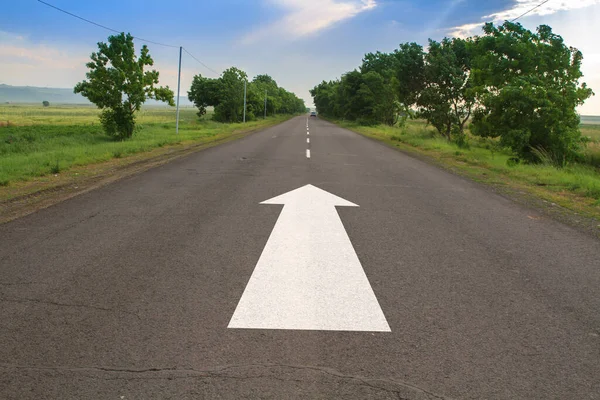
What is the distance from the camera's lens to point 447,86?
2597 centimetres

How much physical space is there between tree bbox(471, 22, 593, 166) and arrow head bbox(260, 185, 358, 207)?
33.6ft

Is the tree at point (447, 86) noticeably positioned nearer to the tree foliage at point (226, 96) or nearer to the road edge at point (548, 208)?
the road edge at point (548, 208)

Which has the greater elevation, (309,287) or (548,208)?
(548,208)

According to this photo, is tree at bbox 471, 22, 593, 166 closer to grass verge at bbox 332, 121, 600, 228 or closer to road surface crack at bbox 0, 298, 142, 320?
grass verge at bbox 332, 121, 600, 228

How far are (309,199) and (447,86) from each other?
20990mm

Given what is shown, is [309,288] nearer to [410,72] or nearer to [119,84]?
[119,84]

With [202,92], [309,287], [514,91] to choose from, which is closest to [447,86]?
[514,91]

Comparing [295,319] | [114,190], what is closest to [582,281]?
[295,319]

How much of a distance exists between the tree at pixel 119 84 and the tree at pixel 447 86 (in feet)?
48.1

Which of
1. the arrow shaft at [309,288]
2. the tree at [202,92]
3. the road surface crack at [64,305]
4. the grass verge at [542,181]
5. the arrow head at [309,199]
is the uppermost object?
the tree at [202,92]

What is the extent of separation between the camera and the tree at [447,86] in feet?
83.1

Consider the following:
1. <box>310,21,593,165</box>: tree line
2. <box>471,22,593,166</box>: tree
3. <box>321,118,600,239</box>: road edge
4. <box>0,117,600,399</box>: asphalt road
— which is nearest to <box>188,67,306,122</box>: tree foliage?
<box>310,21,593,165</box>: tree line

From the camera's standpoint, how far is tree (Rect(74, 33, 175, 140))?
70.2 feet

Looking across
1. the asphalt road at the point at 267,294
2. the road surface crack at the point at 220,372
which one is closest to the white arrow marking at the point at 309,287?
the asphalt road at the point at 267,294
